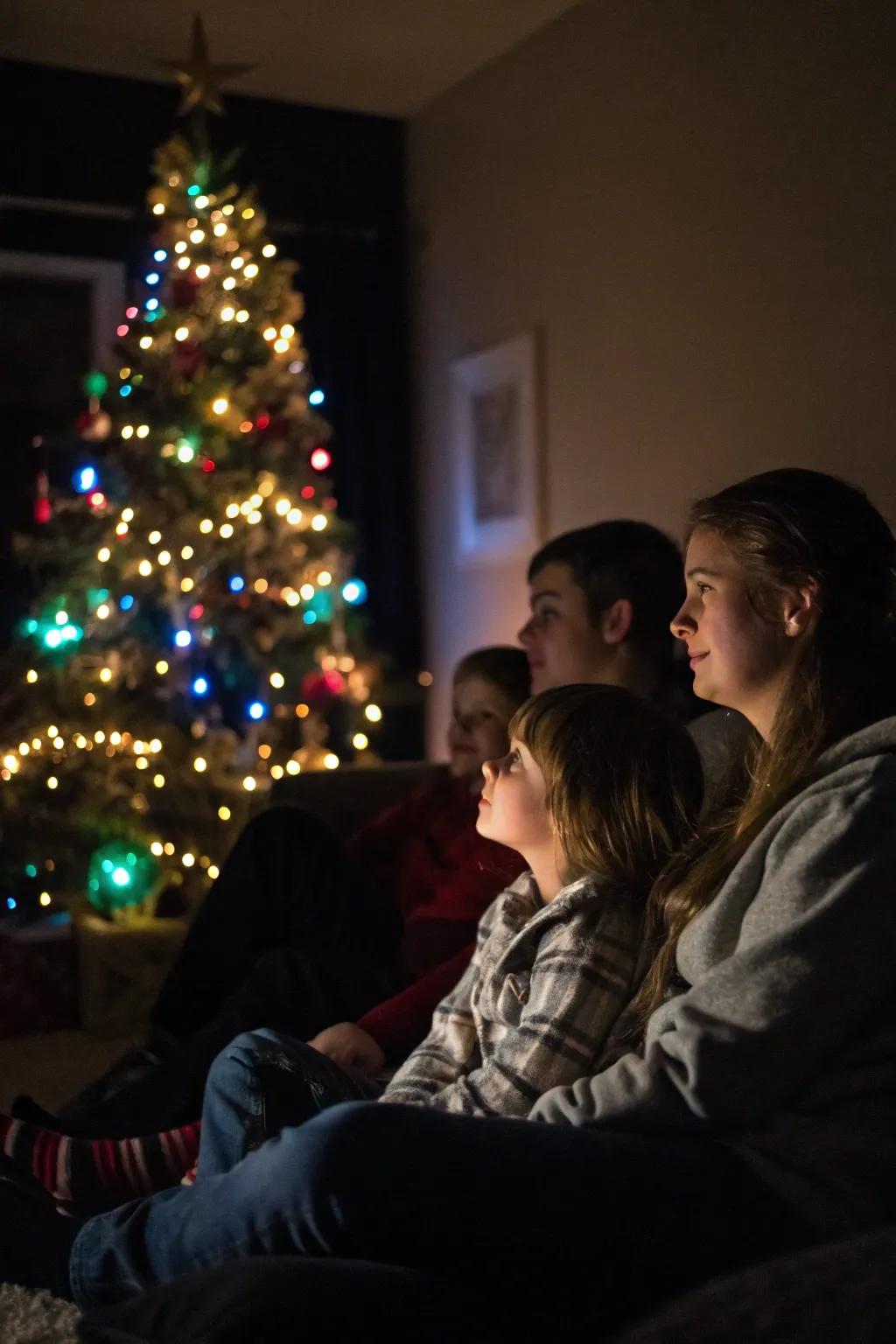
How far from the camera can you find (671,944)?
1637mm

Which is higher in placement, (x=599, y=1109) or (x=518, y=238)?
(x=518, y=238)

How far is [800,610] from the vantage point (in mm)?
1682

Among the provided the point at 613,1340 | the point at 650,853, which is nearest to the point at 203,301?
the point at 650,853

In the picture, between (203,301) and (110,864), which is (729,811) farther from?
(203,301)

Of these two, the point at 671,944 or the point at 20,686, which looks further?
the point at 20,686

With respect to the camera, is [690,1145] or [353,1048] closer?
[690,1145]

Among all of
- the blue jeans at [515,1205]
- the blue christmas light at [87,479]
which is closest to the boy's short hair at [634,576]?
the blue jeans at [515,1205]

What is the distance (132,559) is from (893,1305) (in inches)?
122

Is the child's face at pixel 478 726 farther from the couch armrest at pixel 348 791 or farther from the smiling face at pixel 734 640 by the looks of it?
the smiling face at pixel 734 640

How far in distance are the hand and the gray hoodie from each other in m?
0.77

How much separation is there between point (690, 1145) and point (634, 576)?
1.40 metres

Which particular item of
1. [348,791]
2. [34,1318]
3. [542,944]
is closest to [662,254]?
[348,791]

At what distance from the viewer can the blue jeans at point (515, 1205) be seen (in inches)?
53.4

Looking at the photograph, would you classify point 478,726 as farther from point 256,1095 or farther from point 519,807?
point 256,1095
